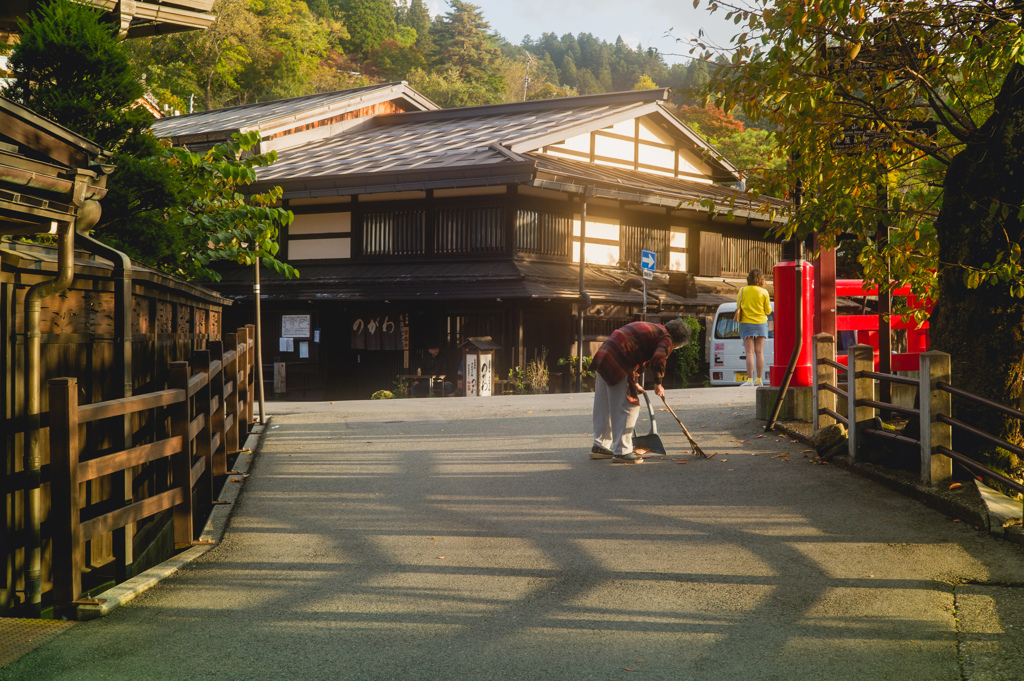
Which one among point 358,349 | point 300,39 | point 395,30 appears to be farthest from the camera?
point 395,30

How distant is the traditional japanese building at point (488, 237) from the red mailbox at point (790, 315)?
31.1ft

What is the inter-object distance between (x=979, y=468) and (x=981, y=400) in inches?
22.2

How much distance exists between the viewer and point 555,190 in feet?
69.8

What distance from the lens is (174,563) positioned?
5.36 meters

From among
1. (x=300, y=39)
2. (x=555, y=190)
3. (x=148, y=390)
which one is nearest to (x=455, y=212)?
(x=555, y=190)

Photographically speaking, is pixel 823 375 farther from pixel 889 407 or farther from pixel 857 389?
pixel 889 407

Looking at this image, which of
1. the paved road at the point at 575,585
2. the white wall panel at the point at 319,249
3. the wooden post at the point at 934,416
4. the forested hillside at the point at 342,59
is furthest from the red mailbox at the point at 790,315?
the forested hillside at the point at 342,59

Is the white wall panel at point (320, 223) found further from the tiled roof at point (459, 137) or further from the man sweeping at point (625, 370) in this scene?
the man sweeping at point (625, 370)

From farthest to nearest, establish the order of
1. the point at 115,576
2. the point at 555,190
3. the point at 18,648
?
Answer: the point at 555,190, the point at 115,576, the point at 18,648

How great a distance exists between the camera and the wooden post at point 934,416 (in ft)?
21.1

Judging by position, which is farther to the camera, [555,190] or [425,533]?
[555,190]

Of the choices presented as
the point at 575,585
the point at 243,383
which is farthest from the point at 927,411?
the point at 243,383

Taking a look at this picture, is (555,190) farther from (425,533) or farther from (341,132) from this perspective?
(425,533)

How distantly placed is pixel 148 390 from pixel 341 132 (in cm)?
2405
